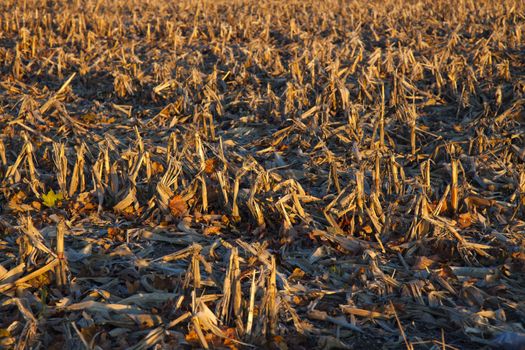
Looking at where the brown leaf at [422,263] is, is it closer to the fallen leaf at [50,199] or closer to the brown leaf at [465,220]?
the brown leaf at [465,220]

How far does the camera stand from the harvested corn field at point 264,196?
3.43 metres

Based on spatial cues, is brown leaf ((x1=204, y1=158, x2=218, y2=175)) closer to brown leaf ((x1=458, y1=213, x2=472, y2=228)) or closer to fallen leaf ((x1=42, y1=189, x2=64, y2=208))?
fallen leaf ((x1=42, y1=189, x2=64, y2=208))

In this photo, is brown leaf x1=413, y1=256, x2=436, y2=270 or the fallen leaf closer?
brown leaf x1=413, y1=256, x2=436, y2=270

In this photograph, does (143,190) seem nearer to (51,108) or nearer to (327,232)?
(327,232)

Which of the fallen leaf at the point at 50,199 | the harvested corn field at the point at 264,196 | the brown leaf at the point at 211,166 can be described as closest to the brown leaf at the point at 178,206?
the harvested corn field at the point at 264,196

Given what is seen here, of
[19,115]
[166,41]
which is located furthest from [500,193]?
[166,41]

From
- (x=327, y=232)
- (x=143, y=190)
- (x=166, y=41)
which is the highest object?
(x=327, y=232)

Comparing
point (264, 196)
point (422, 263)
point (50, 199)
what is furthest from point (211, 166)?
point (422, 263)

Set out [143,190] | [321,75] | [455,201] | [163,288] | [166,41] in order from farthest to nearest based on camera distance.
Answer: [166,41]
[321,75]
[143,190]
[455,201]
[163,288]

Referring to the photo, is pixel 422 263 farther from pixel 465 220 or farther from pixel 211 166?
pixel 211 166

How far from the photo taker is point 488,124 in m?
6.24

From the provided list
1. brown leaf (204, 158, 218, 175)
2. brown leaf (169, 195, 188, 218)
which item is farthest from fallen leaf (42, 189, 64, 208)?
brown leaf (204, 158, 218, 175)

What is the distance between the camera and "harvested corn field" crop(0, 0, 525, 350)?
11.2ft

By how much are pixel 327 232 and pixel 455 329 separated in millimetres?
1195
